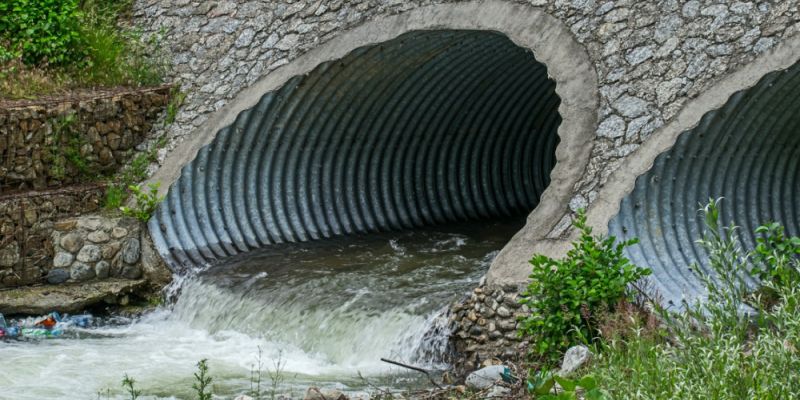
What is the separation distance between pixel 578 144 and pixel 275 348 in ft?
10.4

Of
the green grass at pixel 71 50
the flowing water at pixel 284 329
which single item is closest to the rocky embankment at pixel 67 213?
the flowing water at pixel 284 329

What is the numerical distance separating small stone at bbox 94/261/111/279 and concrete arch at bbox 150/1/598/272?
577 millimetres

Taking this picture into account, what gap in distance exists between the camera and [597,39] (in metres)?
10.3

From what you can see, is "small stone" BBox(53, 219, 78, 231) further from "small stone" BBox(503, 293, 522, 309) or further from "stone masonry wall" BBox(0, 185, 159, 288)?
"small stone" BBox(503, 293, 522, 309)

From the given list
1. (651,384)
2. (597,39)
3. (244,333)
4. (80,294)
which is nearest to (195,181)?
(80,294)

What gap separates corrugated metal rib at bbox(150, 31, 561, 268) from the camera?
1258 cm

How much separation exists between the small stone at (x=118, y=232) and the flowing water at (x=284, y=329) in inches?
32.5

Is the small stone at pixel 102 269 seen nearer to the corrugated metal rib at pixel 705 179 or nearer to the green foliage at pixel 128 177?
the green foliage at pixel 128 177

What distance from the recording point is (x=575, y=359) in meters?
7.88

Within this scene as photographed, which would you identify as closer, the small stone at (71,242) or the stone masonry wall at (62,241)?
the stone masonry wall at (62,241)

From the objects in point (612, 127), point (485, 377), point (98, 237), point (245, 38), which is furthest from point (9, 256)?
point (612, 127)

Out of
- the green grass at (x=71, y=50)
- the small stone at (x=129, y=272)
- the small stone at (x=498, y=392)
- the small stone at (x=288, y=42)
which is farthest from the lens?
the green grass at (x=71, y=50)

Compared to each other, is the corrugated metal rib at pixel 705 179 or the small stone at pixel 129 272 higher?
the corrugated metal rib at pixel 705 179

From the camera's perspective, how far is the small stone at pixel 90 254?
477 inches
